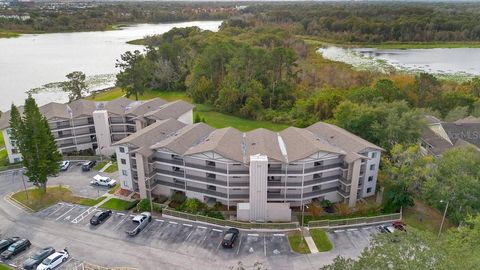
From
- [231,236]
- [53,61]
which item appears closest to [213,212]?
[231,236]

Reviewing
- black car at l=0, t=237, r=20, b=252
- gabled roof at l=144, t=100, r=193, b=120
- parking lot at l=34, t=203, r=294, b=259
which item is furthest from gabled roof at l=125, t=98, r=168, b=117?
black car at l=0, t=237, r=20, b=252

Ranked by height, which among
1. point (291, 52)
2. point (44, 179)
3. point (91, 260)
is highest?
point (291, 52)

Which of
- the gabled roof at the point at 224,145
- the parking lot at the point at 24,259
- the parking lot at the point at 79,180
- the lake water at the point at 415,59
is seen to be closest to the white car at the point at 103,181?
the parking lot at the point at 79,180

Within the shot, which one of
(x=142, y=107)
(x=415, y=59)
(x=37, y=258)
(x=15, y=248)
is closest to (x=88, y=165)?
(x=142, y=107)

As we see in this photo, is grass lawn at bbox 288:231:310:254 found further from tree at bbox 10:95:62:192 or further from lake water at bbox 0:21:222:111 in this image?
lake water at bbox 0:21:222:111

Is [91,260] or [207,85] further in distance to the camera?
[207,85]

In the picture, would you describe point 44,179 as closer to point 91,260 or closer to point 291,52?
point 91,260
